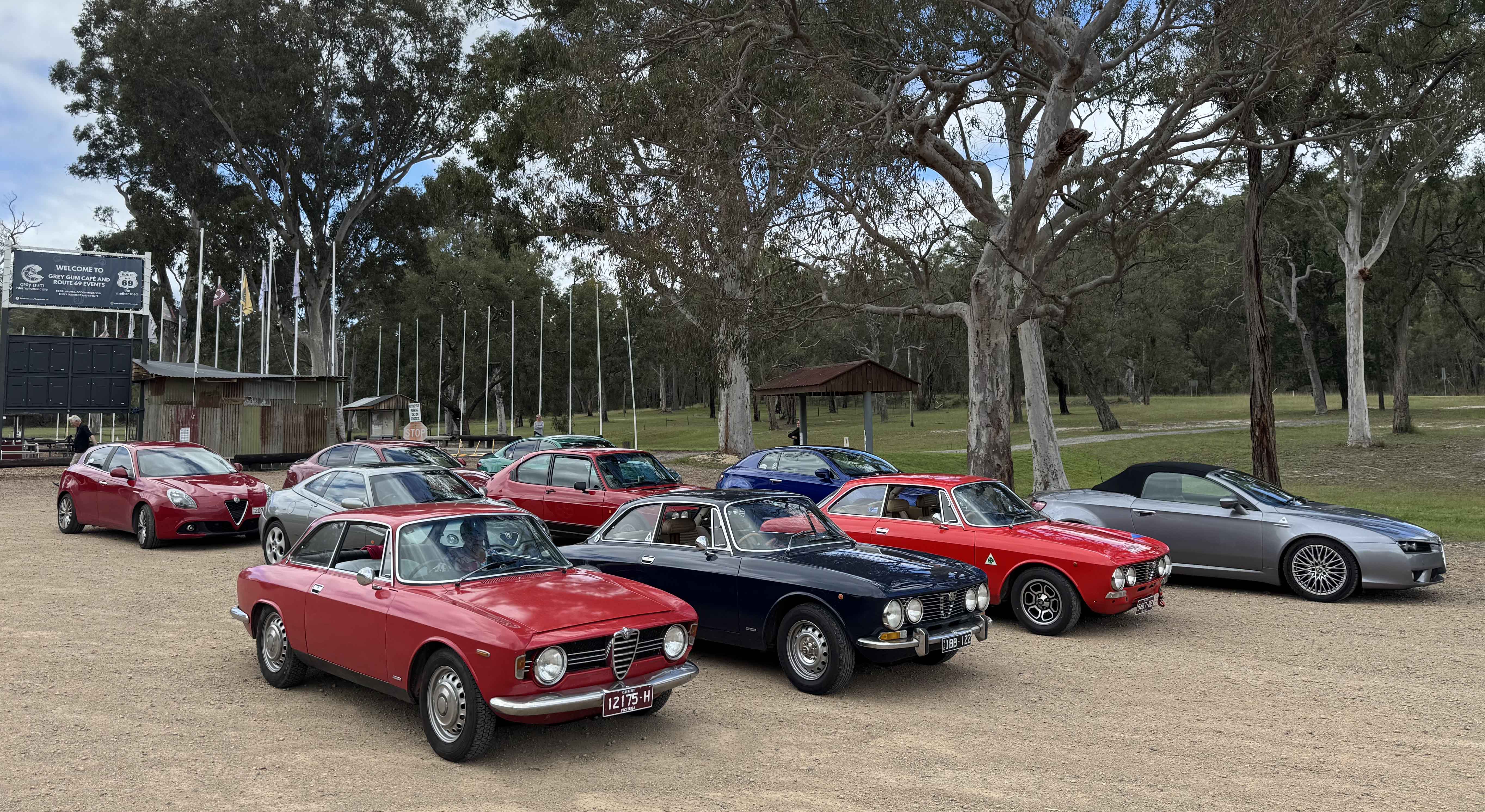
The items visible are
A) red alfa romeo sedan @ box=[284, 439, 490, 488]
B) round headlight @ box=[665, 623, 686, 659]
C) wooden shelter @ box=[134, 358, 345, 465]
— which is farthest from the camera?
wooden shelter @ box=[134, 358, 345, 465]

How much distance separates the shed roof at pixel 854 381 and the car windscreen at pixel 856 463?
750 cm

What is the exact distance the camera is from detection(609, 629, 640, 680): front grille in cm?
575

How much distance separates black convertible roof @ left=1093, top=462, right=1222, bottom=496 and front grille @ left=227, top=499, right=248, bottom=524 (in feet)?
38.7

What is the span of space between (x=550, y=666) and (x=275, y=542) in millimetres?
8350

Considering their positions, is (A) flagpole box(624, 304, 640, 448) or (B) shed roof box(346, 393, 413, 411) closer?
(A) flagpole box(624, 304, 640, 448)

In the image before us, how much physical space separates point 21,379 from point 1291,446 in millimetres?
40265

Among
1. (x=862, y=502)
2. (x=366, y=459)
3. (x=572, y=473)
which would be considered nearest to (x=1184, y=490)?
(x=862, y=502)

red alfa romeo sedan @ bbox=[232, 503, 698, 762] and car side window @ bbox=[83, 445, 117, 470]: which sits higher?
car side window @ bbox=[83, 445, 117, 470]

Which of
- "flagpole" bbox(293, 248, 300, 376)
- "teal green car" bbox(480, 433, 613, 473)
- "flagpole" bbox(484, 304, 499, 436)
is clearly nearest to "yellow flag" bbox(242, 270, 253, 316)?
"flagpole" bbox(293, 248, 300, 376)

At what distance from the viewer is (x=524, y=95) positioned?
33438 mm

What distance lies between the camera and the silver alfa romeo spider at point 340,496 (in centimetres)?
1196

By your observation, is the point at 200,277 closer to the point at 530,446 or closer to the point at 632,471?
the point at 530,446

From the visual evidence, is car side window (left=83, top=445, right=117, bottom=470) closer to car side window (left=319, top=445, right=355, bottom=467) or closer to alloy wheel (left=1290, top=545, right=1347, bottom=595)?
car side window (left=319, top=445, right=355, bottom=467)

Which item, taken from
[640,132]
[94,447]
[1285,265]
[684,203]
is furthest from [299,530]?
[1285,265]
